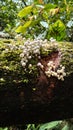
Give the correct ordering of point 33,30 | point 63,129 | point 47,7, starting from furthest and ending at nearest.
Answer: point 33,30 → point 63,129 → point 47,7

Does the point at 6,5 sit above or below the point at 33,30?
above

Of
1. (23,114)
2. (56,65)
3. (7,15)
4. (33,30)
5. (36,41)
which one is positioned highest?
(7,15)

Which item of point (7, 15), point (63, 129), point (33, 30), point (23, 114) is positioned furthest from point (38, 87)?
point (7, 15)

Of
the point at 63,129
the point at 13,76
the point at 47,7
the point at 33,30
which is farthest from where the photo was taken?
the point at 33,30

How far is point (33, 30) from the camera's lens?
164 inches

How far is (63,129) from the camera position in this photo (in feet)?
10.6

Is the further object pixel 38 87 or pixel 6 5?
pixel 6 5

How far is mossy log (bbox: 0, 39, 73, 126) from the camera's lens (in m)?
1.56

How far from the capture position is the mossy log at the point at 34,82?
5.11 ft

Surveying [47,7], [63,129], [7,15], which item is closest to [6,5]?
[7,15]

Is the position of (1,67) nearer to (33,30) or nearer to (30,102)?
(30,102)

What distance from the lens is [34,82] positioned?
1.59 meters

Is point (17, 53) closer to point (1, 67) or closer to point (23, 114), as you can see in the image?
point (1, 67)

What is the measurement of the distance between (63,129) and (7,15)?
5.44 metres
